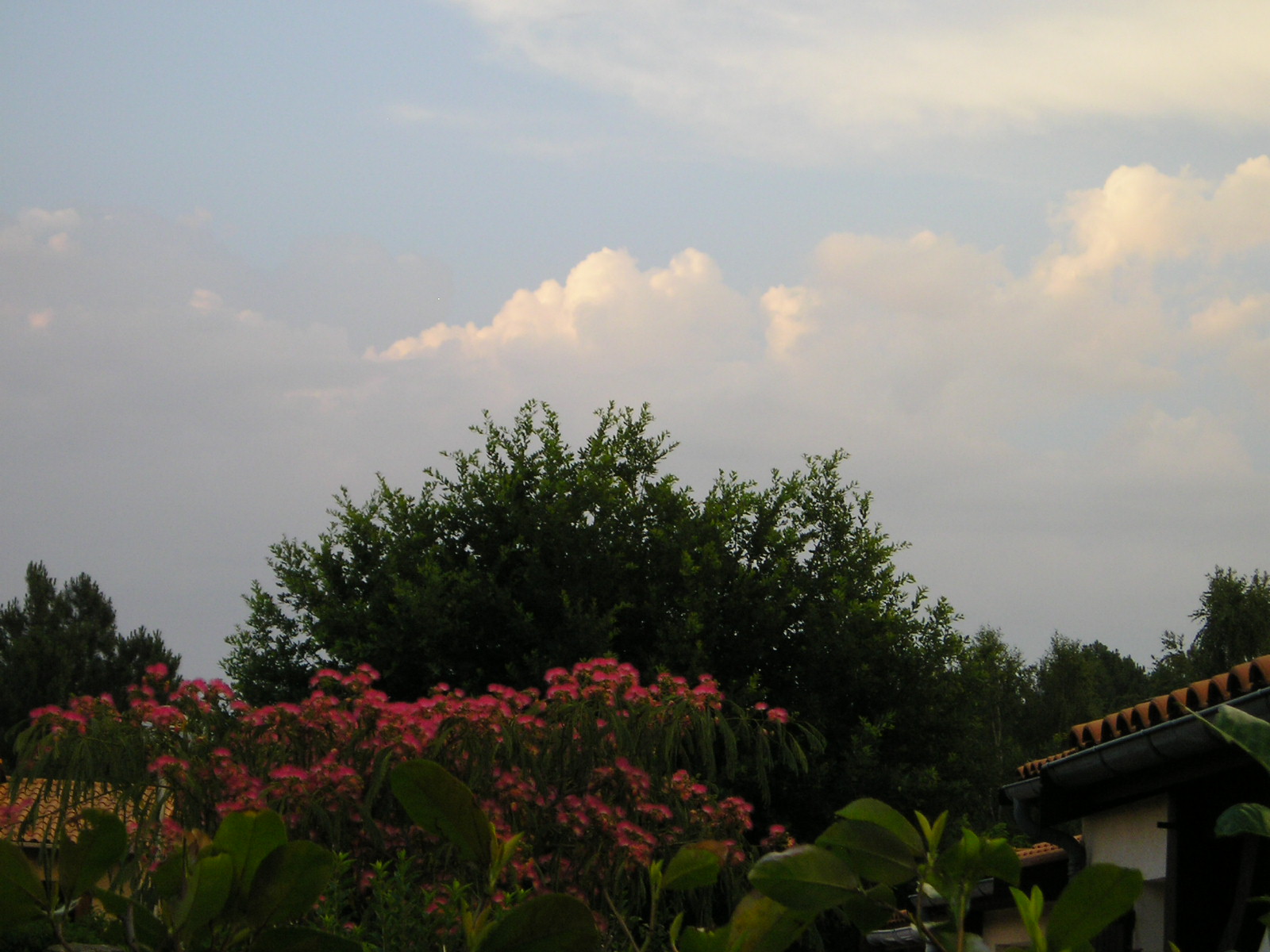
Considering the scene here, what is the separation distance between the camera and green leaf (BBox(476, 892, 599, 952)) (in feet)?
3.51

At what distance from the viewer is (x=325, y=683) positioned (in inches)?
443

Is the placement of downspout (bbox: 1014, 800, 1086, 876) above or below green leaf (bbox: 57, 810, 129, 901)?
below

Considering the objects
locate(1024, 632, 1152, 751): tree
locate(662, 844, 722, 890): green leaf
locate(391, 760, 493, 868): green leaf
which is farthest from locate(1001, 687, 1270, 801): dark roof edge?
locate(1024, 632, 1152, 751): tree

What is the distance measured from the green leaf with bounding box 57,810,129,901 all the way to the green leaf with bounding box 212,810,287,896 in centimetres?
8

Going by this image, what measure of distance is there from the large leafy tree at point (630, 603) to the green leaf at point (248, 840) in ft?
54.5

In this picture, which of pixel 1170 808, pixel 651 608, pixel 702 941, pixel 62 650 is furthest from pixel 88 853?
pixel 62 650

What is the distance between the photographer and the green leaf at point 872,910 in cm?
113

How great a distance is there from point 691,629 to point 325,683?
8.14 meters

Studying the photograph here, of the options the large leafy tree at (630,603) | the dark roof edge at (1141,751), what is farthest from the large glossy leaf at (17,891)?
the large leafy tree at (630,603)

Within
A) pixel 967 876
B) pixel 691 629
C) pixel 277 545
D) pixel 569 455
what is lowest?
pixel 967 876

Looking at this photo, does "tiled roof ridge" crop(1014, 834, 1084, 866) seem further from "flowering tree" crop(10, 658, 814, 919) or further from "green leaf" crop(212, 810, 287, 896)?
"green leaf" crop(212, 810, 287, 896)

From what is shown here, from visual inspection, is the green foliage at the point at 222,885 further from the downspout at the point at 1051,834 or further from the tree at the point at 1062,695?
the tree at the point at 1062,695

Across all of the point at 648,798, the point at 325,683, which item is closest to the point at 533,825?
the point at 648,798

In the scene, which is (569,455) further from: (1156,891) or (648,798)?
(1156,891)
